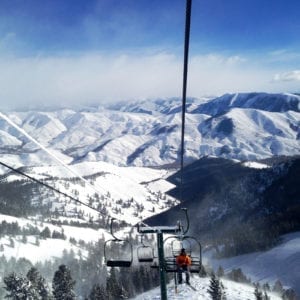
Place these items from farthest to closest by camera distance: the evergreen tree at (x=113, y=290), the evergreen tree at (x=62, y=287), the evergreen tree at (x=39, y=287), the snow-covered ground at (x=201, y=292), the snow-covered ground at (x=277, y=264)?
1. the snow-covered ground at (x=277, y=264)
2. the snow-covered ground at (x=201, y=292)
3. the evergreen tree at (x=113, y=290)
4. the evergreen tree at (x=39, y=287)
5. the evergreen tree at (x=62, y=287)

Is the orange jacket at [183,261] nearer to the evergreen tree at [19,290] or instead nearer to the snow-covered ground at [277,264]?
the evergreen tree at [19,290]

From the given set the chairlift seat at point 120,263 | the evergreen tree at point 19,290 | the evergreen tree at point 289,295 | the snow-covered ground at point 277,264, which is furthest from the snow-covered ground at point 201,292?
the chairlift seat at point 120,263

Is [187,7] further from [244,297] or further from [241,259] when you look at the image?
[241,259]

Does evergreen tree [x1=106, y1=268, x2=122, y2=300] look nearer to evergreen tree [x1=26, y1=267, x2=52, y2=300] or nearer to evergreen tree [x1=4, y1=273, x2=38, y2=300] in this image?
evergreen tree [x1=26, y1=267, x2=52, y2=300]

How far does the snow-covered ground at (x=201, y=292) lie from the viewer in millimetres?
119188

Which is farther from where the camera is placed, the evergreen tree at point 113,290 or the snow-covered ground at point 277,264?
the snow-covered ground at point 277,264

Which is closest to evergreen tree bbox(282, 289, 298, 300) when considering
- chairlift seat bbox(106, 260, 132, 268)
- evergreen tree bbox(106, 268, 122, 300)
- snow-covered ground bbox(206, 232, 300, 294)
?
snow-covered ground bbox(206, 232, 300, 294)

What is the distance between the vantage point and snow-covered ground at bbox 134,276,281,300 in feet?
391

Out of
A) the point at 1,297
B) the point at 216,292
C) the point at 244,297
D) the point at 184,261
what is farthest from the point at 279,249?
the point at 184,261

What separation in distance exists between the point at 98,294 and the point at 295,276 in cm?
8527

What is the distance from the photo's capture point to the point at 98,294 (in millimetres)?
111312

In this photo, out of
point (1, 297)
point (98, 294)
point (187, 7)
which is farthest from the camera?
point (1, 297)

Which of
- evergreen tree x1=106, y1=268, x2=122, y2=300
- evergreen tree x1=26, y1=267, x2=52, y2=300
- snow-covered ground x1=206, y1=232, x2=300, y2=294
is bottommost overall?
snow-covered ground x1=206, y1=232, x2=300, y2=294

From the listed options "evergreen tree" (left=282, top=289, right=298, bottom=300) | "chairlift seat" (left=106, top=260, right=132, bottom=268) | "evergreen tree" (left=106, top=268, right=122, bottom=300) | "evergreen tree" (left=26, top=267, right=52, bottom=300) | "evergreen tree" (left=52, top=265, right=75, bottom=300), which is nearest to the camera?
"chairlift seat" (left=106, top=260, right=132, bottom=268)
